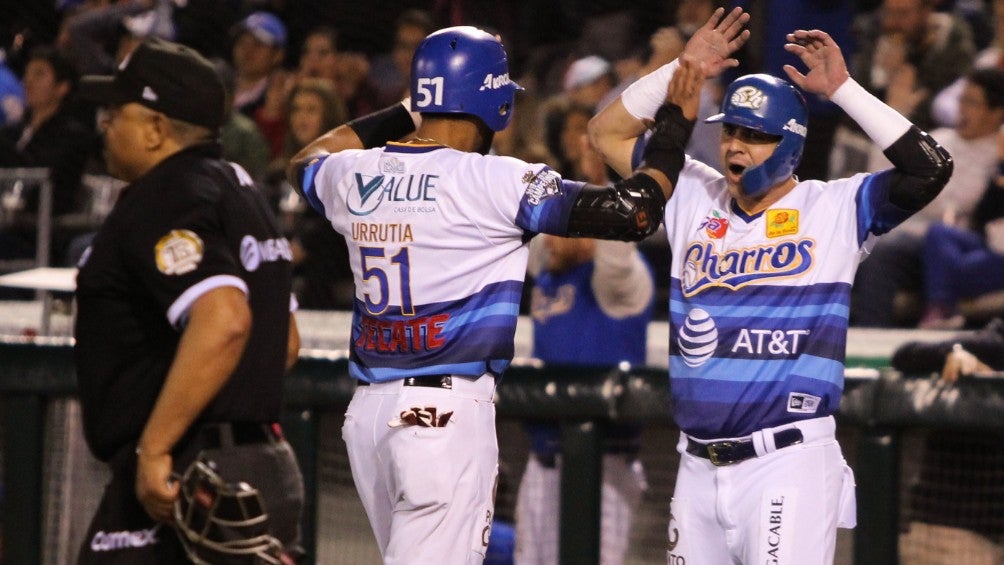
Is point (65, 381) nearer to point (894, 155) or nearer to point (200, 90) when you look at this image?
point (200, 90)

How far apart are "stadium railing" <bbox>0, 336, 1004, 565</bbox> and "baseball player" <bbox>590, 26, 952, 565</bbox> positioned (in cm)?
104

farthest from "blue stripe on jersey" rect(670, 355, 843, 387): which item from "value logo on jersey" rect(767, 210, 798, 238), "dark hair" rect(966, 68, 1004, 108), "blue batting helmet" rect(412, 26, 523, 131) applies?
"dark hair" rect(966, 68, 1004, 108)

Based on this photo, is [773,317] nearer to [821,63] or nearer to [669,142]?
[669,142]

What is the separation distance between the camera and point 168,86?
11.9 feet

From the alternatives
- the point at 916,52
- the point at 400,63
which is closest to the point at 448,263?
the point at 916,52

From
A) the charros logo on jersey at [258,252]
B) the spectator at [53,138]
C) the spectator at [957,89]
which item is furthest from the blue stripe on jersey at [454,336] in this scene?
the spectator at [53,138]

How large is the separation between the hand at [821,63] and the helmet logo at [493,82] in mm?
808

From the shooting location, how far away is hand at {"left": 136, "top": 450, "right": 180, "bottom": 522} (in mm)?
3334

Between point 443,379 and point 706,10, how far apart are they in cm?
565

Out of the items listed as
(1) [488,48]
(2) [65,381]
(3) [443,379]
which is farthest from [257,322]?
(2) [65,381]

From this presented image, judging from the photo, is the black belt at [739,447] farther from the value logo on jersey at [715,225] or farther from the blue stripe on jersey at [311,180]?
the blue stripe on jersey at [311,180]

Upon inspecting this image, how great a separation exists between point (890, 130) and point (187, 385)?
1995mm

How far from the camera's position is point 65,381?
5781mm

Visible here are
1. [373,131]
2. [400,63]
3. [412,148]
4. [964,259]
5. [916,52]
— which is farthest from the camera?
[400,63]
